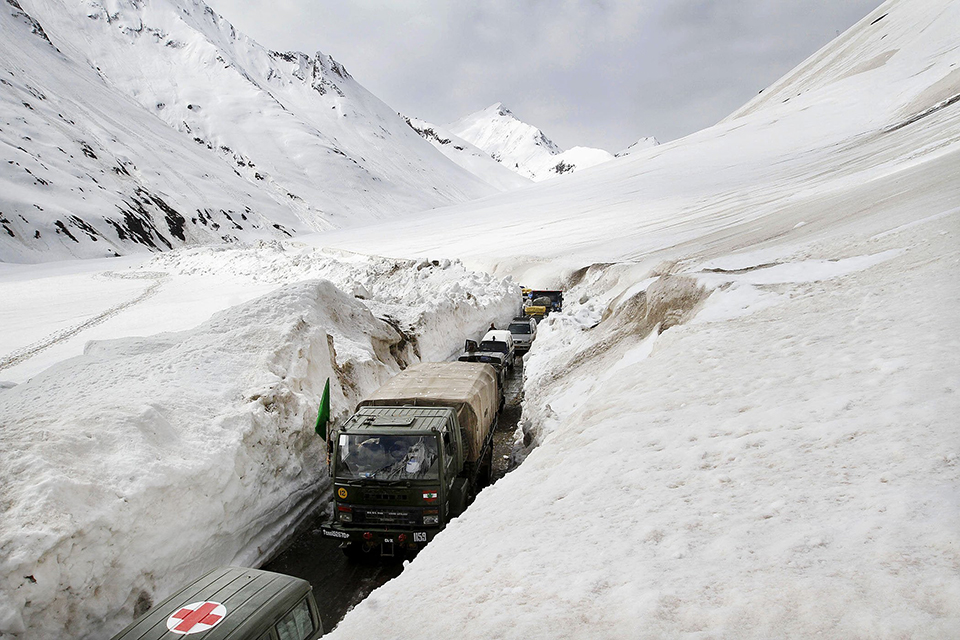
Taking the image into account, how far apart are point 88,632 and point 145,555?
0.91 m

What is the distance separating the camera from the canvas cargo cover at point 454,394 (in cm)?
912

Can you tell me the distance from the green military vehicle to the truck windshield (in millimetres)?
2434

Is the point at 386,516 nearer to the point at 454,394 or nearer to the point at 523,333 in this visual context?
the point at 454,394

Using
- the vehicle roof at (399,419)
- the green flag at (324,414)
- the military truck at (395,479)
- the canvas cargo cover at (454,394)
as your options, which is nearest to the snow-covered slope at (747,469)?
the canvas cargo cover at (454,394)

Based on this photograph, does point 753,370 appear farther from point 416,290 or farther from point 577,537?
point 416,290

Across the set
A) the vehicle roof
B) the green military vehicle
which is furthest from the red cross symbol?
the vehicle roof

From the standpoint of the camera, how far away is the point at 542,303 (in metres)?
24.7

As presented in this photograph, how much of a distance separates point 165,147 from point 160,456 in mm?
115185

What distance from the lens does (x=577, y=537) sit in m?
3.86

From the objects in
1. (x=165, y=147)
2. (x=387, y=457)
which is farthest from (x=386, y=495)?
(x=165, y=147)

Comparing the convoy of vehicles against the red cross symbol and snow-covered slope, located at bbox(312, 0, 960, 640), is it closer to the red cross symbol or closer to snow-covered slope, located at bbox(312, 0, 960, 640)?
the red cross symbol

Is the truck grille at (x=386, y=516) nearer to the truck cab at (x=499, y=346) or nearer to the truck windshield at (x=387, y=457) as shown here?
the truck windshield at (x=387, y=457)

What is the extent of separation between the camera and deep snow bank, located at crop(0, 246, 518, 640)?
565 cm

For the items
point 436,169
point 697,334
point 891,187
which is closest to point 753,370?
point 697,334
